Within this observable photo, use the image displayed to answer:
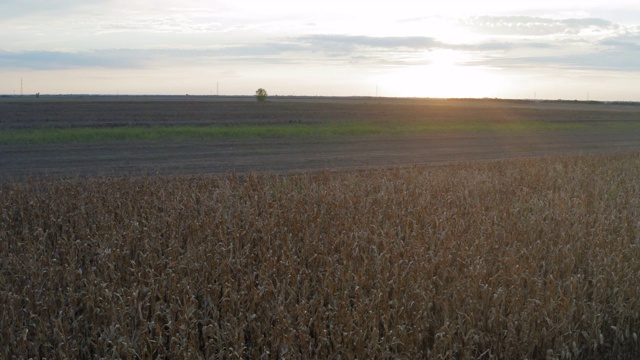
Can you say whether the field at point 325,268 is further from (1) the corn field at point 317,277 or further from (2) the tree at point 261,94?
(2) the tree at point 261,94

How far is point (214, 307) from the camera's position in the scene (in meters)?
6.87

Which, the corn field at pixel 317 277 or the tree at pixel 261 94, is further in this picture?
the tree at pixel 261 94

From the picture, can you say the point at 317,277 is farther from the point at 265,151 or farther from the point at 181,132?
the point at 181,132

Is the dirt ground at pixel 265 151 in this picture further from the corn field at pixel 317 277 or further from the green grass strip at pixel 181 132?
the corn field at pixel 317 277

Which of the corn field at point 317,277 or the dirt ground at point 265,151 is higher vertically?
the dirt ground at point 265,151

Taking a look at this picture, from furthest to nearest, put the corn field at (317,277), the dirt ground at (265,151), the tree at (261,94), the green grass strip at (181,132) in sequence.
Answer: the tree at (261,94) < the green grass strip at (181,132) < the dirt ground at (265,151) < the corn field at (317,277)

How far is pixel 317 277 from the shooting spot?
26.6 feet

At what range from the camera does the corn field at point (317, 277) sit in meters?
6.40

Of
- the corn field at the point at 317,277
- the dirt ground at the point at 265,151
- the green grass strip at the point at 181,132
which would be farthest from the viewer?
the green grass strip at the point at 181,132

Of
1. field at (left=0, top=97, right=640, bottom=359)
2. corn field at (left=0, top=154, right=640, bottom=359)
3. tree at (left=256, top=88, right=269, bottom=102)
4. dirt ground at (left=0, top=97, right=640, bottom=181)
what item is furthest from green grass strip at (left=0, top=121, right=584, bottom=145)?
tree at (left=256, top=88, right=269, bottom=102)

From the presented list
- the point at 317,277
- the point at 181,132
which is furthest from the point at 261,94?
the point at 317,277

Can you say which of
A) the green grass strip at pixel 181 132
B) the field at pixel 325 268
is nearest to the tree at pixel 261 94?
the green grass strip at pixel 181 132

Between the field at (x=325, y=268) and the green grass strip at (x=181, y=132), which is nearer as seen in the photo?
the field at (x=325, y=268)

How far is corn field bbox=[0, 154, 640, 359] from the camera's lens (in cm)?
640
